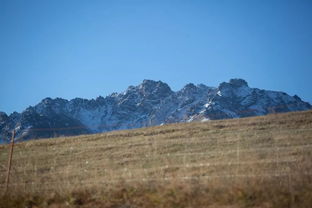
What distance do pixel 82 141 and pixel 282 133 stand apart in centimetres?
1939

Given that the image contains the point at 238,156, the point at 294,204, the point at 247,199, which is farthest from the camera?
the point at 238,156

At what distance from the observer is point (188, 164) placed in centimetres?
1697

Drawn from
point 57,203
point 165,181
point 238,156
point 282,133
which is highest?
point 282,133

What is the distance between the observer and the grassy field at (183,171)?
9633 millimetres

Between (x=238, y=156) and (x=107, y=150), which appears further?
(x=107, y=150)

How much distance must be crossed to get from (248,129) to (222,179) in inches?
707

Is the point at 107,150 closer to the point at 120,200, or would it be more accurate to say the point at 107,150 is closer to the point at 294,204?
Result: the point at 120,200

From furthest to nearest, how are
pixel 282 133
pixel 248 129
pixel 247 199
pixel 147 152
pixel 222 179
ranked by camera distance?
1. pixel 248 129
2. pixel 282 133
3. pixel 147 152
4. pixel 222 179
5. pixel 247 199

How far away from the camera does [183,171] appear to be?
600 inches

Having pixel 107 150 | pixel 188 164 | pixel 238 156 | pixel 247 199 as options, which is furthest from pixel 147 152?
pixel 247 199

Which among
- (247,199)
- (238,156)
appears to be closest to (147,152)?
(238,156)

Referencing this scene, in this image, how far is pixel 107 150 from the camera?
25.5 m

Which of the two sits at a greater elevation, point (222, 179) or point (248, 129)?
point (248, 129)

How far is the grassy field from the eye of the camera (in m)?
9.63
